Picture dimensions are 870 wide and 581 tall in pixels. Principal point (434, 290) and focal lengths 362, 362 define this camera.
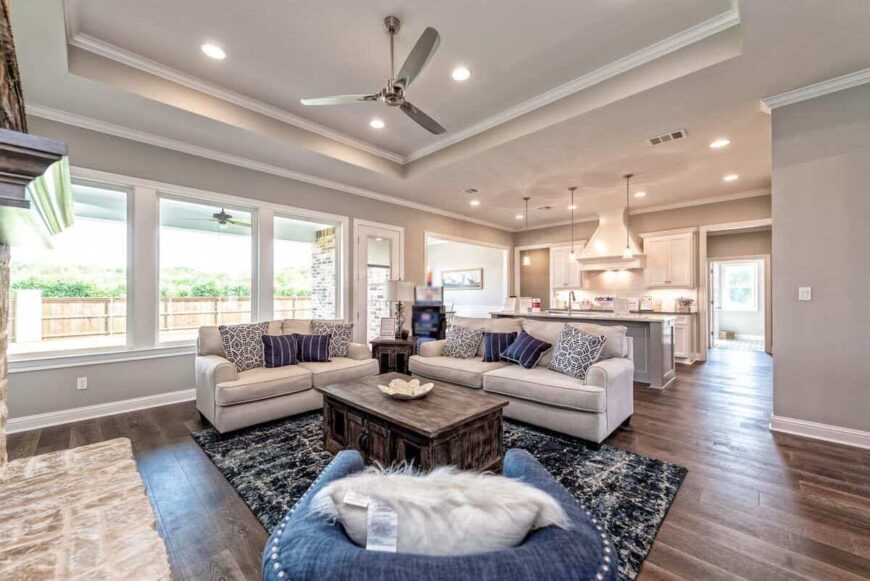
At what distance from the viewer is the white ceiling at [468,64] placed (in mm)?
2416

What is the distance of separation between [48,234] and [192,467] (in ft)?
5.44

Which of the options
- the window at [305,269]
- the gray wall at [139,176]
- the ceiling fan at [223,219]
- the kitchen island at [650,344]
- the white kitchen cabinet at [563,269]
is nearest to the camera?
the gray wall at [139,176]

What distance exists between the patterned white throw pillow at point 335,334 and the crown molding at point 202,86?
219 centimetres

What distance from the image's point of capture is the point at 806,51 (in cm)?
248

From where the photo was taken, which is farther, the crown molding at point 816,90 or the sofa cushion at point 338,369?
the sofa cushion at point 338,369

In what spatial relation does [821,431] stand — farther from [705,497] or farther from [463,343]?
[463,343]

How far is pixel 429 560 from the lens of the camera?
0.62 meters

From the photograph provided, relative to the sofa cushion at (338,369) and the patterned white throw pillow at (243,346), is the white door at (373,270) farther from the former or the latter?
the patterned white throw pillow at (243,346)

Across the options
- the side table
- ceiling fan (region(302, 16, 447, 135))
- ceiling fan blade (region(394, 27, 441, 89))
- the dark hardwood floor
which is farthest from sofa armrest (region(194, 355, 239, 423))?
ceiling fan blade (region(394, 27, 441, 89))

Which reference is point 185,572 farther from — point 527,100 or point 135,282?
point 527,100

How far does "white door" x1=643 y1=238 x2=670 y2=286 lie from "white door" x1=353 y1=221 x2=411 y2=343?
4.68 meters

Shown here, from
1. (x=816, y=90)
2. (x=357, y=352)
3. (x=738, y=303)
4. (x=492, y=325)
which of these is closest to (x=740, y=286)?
(x=738, y=303)

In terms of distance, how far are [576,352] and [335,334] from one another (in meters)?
2.55

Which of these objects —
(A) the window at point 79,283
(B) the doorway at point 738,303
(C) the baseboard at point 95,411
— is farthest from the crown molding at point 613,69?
Result: (B) the doorway at point 738,303
